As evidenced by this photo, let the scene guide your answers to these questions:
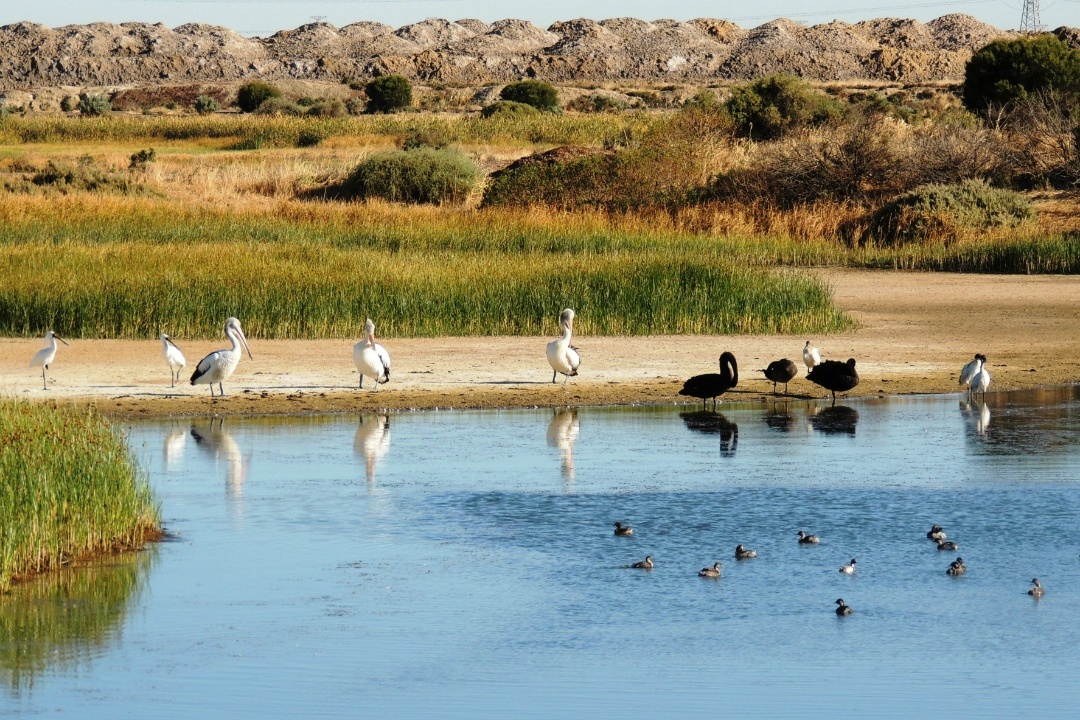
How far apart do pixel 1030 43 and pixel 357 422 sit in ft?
153

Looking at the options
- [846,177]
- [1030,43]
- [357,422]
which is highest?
[1030,43]

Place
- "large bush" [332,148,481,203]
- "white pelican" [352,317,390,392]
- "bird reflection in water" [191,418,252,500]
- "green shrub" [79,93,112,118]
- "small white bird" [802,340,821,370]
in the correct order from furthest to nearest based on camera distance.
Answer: "green shrub" [79,93,112,118]
"large bush" [332,148,481,203]
"small white bird" [802,340,821,370]
"white pelican" [352,317,390,392]
"bird reflection in water" [191,418,252,500]

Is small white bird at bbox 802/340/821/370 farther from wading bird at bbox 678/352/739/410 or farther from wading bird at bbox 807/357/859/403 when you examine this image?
wading bird at bbox 678/352/739/410

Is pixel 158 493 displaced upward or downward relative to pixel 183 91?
downward

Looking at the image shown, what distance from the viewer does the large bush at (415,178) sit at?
4316 centimetres

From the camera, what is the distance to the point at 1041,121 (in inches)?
1720

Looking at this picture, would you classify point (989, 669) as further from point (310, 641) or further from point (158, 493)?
point (158, 493)

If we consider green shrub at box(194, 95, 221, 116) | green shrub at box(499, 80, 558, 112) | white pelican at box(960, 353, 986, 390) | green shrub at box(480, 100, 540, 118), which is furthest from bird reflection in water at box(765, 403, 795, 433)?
green shrub at box(194, 95, 221, 116)

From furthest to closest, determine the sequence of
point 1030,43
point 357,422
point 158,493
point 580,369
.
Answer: point 1030,43 → point 580,369 → point 357,422 → point 158,493

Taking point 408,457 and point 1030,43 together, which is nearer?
point 408,457

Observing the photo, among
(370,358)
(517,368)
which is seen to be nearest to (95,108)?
(517,368)

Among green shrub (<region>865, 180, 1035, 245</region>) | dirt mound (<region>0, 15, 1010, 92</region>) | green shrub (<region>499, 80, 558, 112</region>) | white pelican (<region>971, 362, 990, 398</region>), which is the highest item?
dirt mound (<region>0, 15, 1010, 92</region>)

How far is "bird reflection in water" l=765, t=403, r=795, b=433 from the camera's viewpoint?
16.4 m

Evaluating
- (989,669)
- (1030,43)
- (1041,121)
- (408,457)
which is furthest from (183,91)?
(989,669)
